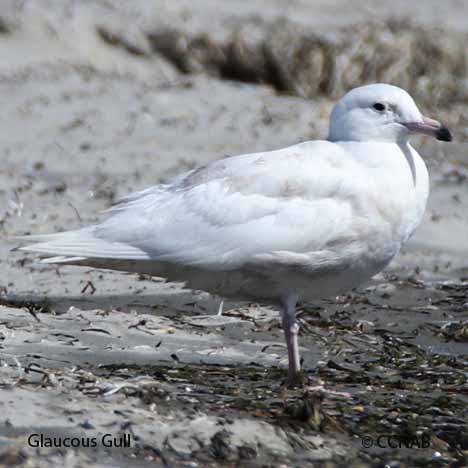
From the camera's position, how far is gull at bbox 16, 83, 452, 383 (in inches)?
188

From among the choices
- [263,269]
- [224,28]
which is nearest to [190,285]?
[263,269]

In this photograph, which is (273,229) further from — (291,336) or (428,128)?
(428,128)

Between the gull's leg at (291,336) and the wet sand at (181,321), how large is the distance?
0.10m

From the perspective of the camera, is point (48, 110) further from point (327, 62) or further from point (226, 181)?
point (226, 181)

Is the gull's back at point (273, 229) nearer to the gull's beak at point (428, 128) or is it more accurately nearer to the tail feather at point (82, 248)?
the tail feather at point (82, 248)

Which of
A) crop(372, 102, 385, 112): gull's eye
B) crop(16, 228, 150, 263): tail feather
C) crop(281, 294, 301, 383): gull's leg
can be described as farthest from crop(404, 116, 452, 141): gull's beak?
crop(16, 228, 150, 263): tail feather

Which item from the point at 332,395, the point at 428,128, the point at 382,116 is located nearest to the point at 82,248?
the point at 332,395

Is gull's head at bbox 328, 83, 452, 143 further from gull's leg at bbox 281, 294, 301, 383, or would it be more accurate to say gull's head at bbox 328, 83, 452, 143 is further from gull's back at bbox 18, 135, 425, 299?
gull's leg at bbox 281, 294, 301, 383

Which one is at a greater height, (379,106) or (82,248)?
(379,106)

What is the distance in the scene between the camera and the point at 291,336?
4852mm

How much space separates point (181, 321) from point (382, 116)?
134 centimetres

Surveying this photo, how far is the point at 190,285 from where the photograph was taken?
5004 mm

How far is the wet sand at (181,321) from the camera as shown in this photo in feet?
13.1

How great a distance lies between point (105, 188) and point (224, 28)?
422 cm
